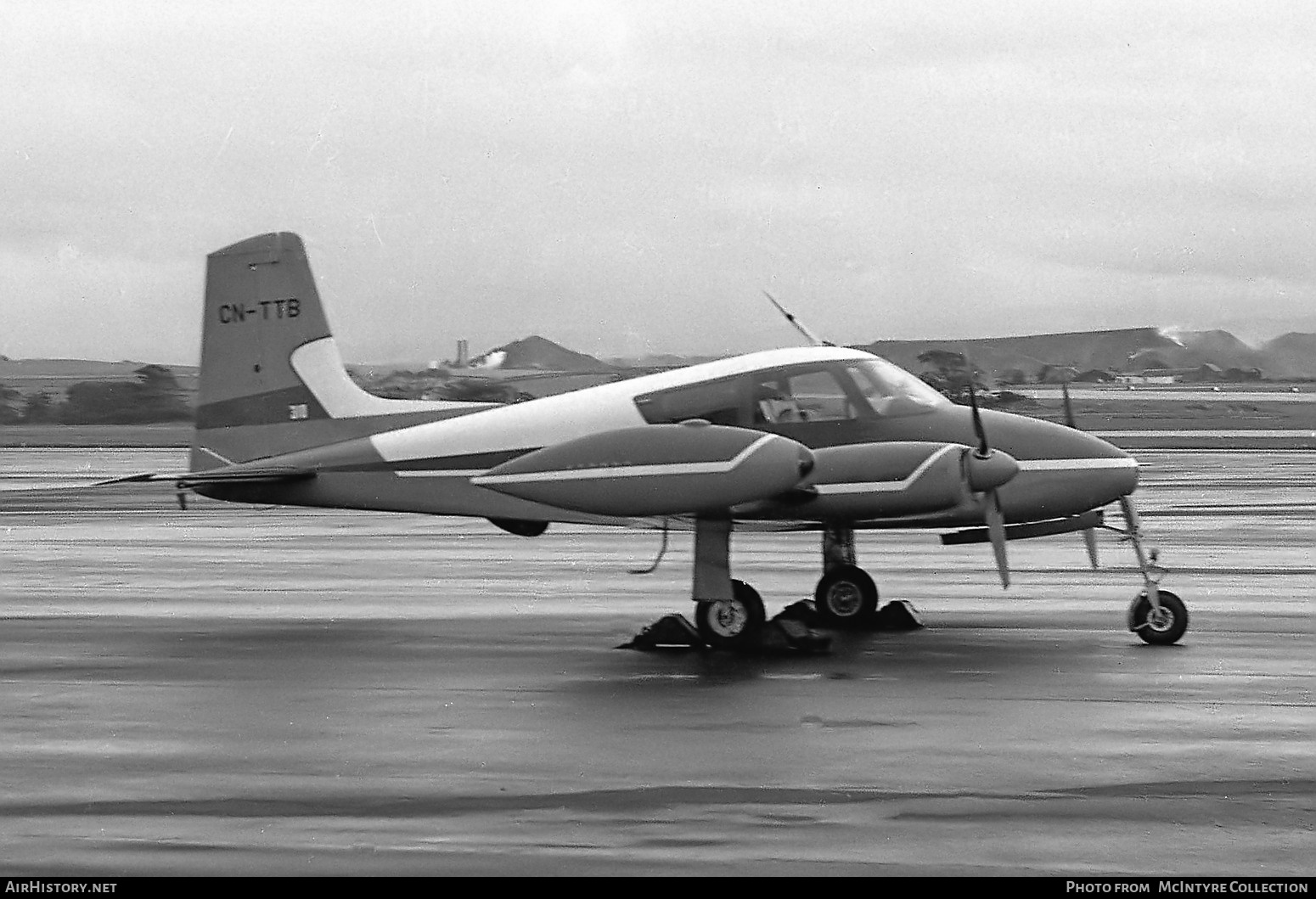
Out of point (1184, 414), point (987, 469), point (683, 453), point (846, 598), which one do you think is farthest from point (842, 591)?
point (1184, 414)

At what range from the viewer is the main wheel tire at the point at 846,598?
16859mm

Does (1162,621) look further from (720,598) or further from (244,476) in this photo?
(244,476)

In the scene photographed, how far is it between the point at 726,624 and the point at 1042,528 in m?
3.62

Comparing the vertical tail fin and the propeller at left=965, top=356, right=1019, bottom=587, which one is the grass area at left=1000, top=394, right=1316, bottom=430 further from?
the propeller at left=965, top=356, right=1019, bottom=587

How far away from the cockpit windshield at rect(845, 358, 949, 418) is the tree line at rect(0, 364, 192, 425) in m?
61.7

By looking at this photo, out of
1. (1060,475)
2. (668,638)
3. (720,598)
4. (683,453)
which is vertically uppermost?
(683,453)

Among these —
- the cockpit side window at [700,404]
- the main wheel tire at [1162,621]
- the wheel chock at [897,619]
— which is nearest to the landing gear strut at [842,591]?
the wheel chock at [897,619]

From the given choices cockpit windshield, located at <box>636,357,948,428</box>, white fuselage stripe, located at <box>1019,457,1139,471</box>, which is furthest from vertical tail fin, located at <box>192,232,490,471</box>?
white fuselage stripe, located at <box>1019,457,1139,471</box>

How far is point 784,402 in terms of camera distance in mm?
15961

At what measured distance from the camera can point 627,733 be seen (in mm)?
11031

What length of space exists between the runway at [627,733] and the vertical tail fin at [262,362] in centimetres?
177

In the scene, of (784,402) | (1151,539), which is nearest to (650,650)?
(784,402)

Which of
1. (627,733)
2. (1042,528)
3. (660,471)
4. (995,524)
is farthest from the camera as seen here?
(1042,528)

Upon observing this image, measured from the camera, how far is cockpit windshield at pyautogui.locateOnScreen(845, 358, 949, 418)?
52.5ft
